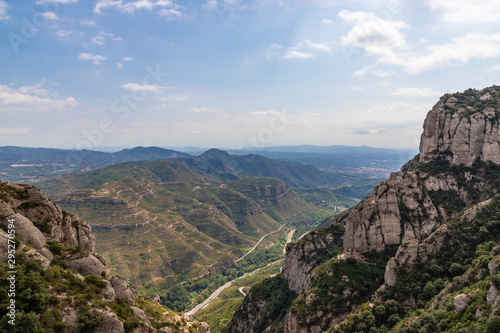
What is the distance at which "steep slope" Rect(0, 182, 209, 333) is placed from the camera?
30.7 m

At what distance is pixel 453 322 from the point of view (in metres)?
38.1

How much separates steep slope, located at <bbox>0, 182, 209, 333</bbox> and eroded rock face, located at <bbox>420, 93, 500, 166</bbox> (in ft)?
317

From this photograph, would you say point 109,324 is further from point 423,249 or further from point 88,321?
point 423,249

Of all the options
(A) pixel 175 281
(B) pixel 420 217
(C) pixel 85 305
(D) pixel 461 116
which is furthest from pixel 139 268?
(D) pixel 461 116

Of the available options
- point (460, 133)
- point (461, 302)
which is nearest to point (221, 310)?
point (461, 302)

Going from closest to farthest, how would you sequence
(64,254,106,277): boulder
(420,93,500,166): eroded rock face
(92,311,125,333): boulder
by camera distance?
(92,311,125,333): boulder < (64,254,106,277): boulder < (420,93,500,166): eroded rock face

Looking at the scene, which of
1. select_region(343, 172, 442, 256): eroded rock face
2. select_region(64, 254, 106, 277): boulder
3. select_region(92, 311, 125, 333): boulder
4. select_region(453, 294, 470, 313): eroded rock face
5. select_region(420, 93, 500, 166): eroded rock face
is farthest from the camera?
select_region(420, 93, 500, 166): eroded rock face

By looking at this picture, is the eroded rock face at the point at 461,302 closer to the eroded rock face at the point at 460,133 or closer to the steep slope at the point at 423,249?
the steep slope at the point at 423,249

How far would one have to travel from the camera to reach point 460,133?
275 ft

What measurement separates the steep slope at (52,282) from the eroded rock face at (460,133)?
96717 mm

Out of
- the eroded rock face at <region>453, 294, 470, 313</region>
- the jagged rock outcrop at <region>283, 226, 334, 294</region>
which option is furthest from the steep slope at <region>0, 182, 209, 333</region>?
the eroded rock face at <region>453, 294, 470, 313</region>

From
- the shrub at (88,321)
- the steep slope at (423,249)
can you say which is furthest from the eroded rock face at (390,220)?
the shrub at (88,321)

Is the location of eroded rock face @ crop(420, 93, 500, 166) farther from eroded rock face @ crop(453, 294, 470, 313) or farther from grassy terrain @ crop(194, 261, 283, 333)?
grassy terrain @ crop(194, 261, 283, 333)

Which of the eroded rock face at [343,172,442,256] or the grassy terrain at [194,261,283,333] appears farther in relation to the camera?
the grassy terrain at [194,261,283,333]
